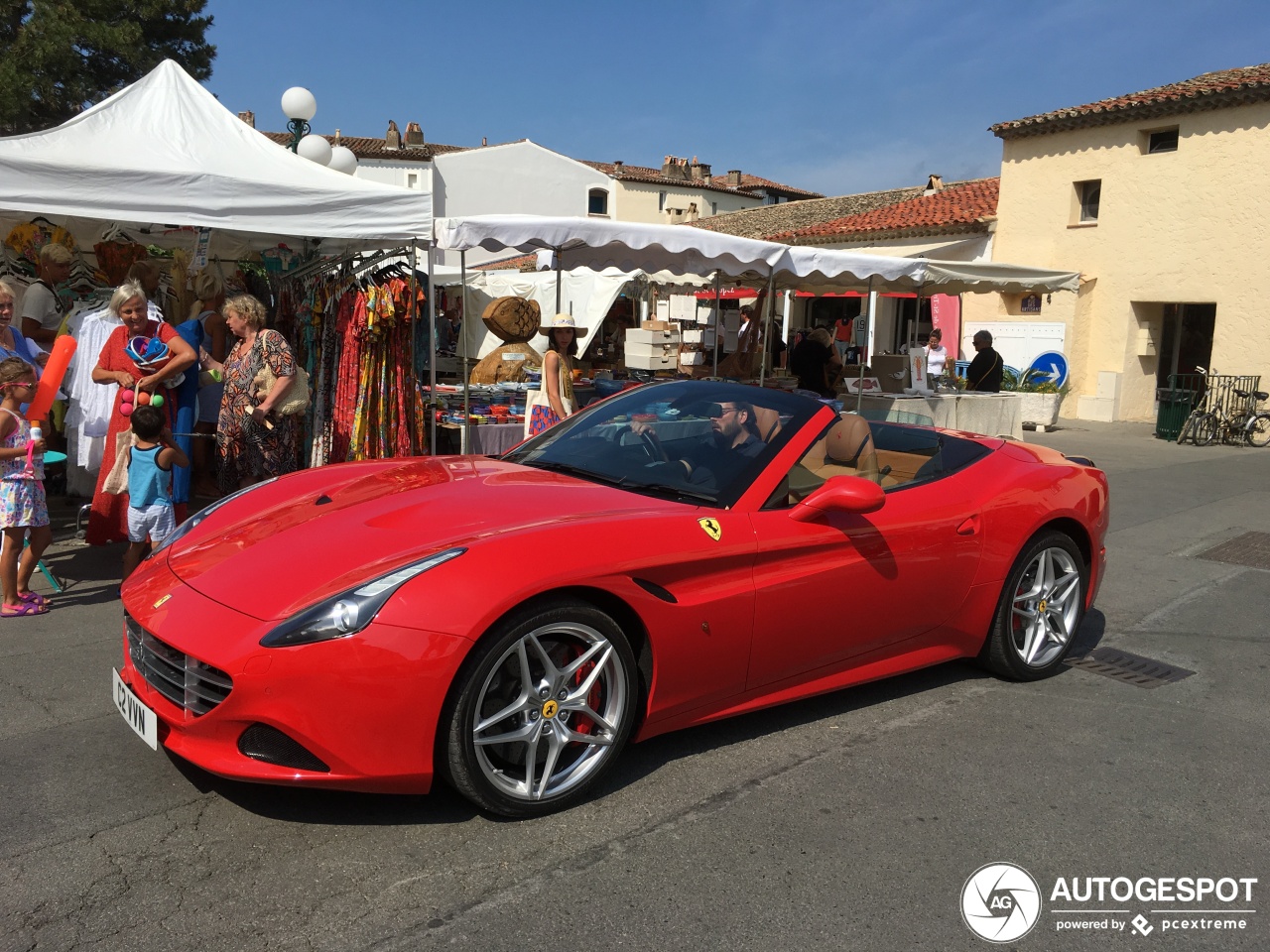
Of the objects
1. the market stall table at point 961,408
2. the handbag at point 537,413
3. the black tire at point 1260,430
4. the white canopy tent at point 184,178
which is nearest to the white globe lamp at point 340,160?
the white canopy tent at point 184,178

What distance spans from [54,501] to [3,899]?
6476 millimetres

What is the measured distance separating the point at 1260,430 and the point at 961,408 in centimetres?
721

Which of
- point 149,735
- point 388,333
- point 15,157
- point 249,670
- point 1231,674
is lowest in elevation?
point 1231,674

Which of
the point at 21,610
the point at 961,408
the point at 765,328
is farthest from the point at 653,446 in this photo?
the point at 961,408

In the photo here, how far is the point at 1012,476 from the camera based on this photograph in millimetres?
4582

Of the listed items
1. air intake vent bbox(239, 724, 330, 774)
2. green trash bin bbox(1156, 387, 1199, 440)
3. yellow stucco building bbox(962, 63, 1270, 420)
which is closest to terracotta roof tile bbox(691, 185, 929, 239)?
yellow stucco building bbox(962, 63, 1270, 420)

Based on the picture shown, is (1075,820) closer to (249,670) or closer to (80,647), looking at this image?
(249,670)

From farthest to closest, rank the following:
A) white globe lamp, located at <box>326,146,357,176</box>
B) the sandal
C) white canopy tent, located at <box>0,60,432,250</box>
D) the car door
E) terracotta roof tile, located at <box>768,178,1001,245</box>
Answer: terracotta roof tile, located at <box>768,178,1001,245</box>
white globe lamp, located at <box>326,146,357,176</box>
white canopy tent, located at <box>0,60,432,250</box>
the sandal
the car door

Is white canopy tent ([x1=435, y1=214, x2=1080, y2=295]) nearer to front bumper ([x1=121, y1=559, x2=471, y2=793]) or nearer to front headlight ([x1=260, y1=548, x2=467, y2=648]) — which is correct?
front headlight ([x1=260, y1=548, x2=467, y2=648])

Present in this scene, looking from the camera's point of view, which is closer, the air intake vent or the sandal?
the air intake vent

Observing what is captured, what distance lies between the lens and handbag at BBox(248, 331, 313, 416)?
6.34 m

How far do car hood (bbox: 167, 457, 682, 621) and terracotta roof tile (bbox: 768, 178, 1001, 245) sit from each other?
21.6 m

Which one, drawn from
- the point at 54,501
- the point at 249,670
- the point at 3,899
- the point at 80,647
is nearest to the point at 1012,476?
the point at 249,670

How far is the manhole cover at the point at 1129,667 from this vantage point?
4.86 meters
